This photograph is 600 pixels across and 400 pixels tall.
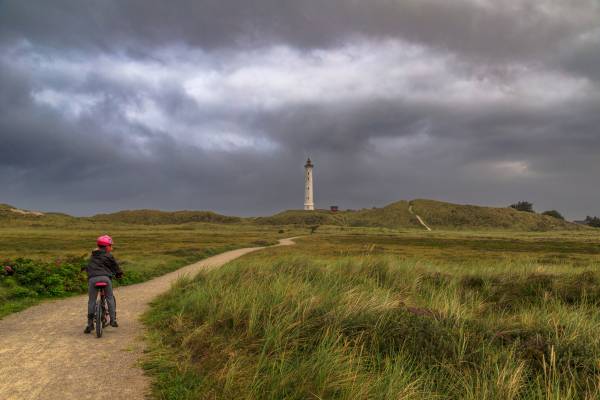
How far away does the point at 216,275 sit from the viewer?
1458 cm

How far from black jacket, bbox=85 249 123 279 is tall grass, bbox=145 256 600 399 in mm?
1800

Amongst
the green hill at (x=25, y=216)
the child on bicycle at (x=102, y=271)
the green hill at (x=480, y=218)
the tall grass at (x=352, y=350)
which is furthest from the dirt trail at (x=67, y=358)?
the green hill at (x=480, y=218)

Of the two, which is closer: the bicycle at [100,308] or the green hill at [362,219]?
the bicycle at [100,308]

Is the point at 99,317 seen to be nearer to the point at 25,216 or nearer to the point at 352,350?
the point at 352,350

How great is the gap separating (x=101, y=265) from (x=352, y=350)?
6.46m

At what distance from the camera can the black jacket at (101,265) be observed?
31.6ft

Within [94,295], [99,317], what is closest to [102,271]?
[94,295]

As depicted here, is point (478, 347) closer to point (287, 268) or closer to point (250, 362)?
point (250, 362)

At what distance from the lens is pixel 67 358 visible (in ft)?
24.7

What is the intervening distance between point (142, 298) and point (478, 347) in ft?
37.9

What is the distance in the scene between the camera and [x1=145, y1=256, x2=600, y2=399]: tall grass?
6023 millimetres

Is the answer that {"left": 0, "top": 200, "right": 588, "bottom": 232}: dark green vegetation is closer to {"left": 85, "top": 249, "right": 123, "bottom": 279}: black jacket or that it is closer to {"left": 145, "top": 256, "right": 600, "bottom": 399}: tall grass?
{"left": 85, "top": 249, "right": 123, "bottom": 279}: black jacket

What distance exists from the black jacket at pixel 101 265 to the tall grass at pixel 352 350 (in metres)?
1.80

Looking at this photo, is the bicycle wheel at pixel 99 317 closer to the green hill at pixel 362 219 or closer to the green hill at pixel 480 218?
the green hill at pixel 362 219
